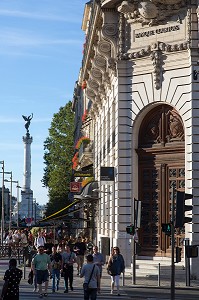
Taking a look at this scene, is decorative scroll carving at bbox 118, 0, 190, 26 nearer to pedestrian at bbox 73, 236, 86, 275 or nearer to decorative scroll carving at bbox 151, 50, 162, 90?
decorative scroll carving at bbox 151, 50, 162, 90

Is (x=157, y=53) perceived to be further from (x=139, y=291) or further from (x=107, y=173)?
(x=139, y=291)

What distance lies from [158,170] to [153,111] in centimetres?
268

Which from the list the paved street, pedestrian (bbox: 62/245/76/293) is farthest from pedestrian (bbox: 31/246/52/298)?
pedestrian (bbox: 62/245/76/293)

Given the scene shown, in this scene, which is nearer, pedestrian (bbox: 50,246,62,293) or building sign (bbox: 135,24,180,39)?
pedestrian (bbox: 50,246,62,293)

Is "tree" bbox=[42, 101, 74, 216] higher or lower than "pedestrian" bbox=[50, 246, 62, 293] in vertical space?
higher

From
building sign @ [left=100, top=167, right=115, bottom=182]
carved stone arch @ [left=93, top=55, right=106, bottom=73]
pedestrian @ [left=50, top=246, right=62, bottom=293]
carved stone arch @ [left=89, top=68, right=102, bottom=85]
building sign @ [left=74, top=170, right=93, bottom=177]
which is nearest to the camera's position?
pedestrian @ [left=50, top=246, right=62, bottom=293]

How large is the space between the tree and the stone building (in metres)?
57.9

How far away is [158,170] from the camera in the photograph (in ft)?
129

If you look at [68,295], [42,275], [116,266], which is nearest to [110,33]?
[116,266]

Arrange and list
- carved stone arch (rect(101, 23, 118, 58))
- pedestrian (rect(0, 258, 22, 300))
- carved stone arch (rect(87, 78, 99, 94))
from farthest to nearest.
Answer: carved stone arch (rect(87, 78, 99, 94))
carved stone arch (rect(101, 23, 118, 58))
pedestrian (rect(0, 258, 22, 300))

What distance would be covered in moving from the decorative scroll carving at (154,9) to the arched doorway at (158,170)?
3.84m

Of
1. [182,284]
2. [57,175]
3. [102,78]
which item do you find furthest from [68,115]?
[182,284]

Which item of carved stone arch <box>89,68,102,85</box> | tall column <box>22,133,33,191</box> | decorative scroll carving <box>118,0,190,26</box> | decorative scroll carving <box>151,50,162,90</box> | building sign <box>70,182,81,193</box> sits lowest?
building sign <box>70,182,81,193</box>

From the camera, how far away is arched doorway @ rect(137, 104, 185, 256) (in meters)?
38.4
